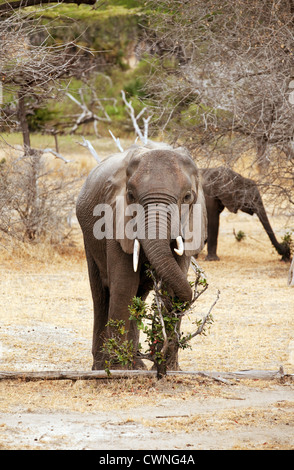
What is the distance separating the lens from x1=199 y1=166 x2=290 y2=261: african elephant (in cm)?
1480

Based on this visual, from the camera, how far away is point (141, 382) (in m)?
6.23

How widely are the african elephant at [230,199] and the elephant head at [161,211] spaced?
307 inches

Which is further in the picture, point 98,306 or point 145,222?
point 98,306

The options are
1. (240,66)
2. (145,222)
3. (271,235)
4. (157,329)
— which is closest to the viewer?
(145,222)

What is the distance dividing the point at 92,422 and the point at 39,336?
376 centimetres

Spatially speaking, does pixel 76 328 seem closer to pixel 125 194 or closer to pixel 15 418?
pixel 125 194

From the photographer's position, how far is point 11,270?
13703 mm

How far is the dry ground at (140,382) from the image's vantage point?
4.91 m

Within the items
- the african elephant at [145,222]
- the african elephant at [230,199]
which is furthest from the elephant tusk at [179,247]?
the african elephant at [230,199]

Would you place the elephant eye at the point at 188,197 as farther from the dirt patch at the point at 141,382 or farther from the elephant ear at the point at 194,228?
the dirt patch at the point at 141,382

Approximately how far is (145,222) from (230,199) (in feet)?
31.8

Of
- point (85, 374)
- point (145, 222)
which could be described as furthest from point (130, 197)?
point (85, 374)

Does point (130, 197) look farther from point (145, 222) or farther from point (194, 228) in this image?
point (194, 228)
